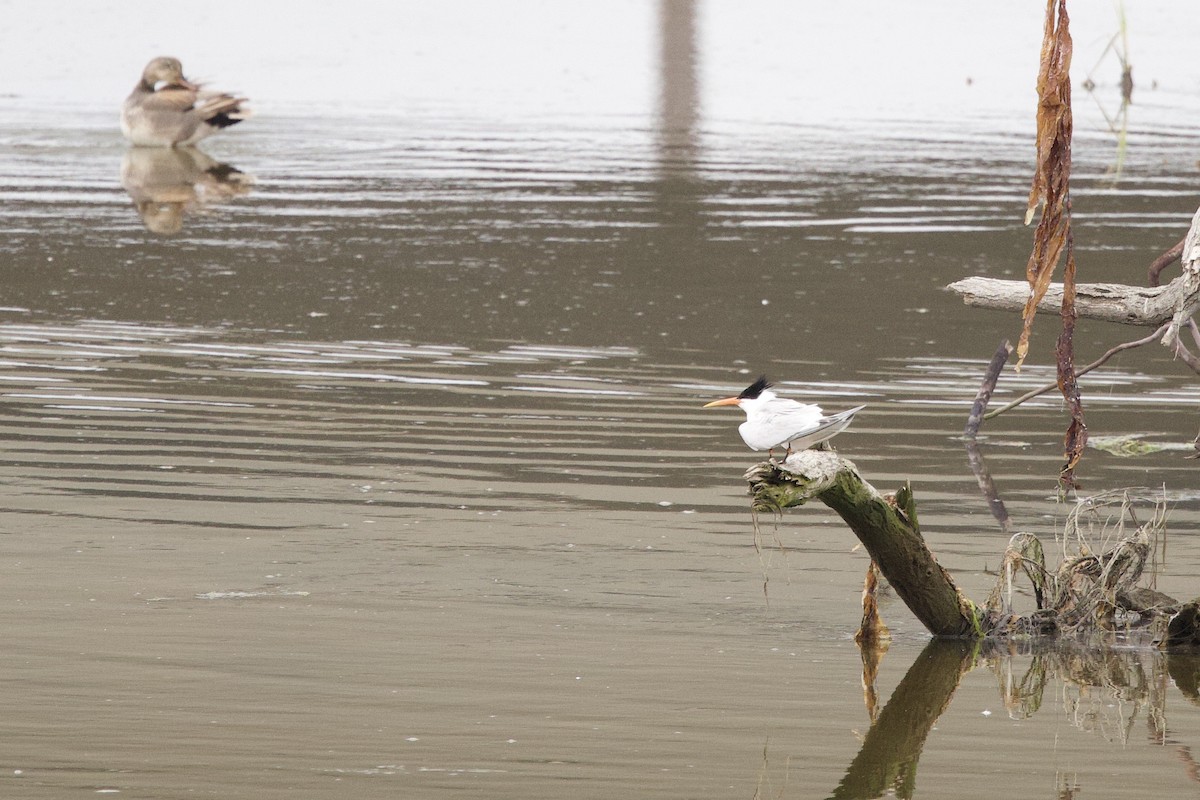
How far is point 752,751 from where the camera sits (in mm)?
6719

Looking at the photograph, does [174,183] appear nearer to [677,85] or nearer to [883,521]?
[677,85]

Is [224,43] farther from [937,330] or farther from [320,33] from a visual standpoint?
[937,330]

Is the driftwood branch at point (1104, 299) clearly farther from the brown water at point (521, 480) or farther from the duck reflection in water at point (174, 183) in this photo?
the duck reflection in water at point (174, 183)

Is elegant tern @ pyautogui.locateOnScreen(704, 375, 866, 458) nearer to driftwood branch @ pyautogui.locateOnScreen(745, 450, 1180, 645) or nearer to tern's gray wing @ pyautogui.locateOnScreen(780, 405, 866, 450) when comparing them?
tern's gray wing @ pyautogui.locateOnScreen(780, 405, 866, 450)

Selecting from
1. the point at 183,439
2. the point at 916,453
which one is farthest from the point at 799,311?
the point at 183,439

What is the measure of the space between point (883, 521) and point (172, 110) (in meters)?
19.7

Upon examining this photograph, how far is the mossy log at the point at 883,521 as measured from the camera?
681 centimetres

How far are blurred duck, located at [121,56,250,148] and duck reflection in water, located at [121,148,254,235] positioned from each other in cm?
29

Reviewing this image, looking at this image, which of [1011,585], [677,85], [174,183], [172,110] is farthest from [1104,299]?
[677,85]

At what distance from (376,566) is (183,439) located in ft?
8.97

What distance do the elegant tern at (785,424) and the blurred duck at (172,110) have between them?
1896cm

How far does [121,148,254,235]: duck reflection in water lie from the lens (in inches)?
806

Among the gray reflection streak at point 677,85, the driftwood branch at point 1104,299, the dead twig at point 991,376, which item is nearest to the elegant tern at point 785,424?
the driftwood branch at point 1104,299

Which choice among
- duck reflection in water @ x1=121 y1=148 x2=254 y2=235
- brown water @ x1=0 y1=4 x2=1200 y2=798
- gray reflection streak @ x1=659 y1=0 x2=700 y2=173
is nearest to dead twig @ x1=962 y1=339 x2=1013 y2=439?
brown water @ x1=0 y1=4 x2=1200 y2=798
